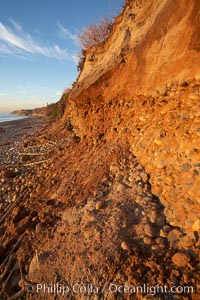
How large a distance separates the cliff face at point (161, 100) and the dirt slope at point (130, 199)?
0.02 metres

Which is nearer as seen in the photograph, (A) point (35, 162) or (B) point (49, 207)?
(B) point (49, 207)

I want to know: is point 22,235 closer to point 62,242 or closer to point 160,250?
point 62,242

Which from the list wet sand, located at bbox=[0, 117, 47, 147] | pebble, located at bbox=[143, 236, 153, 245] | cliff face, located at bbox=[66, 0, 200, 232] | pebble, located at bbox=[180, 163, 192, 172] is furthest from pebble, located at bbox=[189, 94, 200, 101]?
wet sand, located at bbox=[0, 117, 47, 147]

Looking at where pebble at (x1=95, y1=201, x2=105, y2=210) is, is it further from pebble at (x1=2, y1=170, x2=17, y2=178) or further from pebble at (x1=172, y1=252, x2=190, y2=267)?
pebble at (x1=2, y1=170, x2=17, y2=178)

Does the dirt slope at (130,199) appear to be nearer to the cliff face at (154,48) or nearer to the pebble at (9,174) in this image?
the cliff face at (154,48)

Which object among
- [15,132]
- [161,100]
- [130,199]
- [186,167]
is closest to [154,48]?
[161,100]

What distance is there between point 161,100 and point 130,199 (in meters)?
1.59

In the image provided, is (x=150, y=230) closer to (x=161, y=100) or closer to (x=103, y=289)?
(x=103, y=289)

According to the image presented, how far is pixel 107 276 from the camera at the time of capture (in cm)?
203

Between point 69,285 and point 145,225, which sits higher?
point 145,225

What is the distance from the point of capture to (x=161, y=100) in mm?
3137

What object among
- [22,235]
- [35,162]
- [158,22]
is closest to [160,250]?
[22,235]

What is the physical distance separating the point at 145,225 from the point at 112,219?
1.40 ft

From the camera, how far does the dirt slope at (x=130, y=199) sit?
2020 mm
